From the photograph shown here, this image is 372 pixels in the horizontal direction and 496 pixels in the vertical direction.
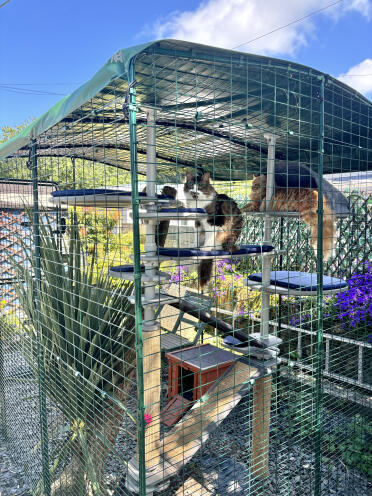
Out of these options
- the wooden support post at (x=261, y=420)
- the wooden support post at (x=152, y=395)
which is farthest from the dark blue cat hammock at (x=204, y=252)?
the wooden support post at (x=261, y=420)

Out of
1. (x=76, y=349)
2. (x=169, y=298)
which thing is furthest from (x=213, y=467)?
(x=169, y=298)

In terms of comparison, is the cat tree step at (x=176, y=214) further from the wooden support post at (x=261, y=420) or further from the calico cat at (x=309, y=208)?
the wooden support post at (x=261, y=420)

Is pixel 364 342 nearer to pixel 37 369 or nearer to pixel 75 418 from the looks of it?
pixel 75 418

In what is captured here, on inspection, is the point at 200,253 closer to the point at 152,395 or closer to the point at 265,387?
the point at 152,395

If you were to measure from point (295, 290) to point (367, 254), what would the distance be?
6.85ft

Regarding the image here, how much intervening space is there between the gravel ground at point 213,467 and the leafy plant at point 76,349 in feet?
0.96

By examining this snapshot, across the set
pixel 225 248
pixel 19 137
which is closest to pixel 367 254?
pixel 225 248

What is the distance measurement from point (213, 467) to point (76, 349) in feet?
5.11

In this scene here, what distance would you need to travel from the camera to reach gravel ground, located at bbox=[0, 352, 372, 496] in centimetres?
280

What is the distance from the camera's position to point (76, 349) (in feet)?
8.38

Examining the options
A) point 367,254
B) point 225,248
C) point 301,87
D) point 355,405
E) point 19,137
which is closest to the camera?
point 301,87

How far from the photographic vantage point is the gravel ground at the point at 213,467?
2797 mm

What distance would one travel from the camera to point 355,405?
3.28 meters

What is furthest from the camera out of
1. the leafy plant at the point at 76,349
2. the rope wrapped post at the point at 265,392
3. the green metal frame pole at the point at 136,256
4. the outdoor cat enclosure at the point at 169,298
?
the rope wrapped post at the point at 265,392
